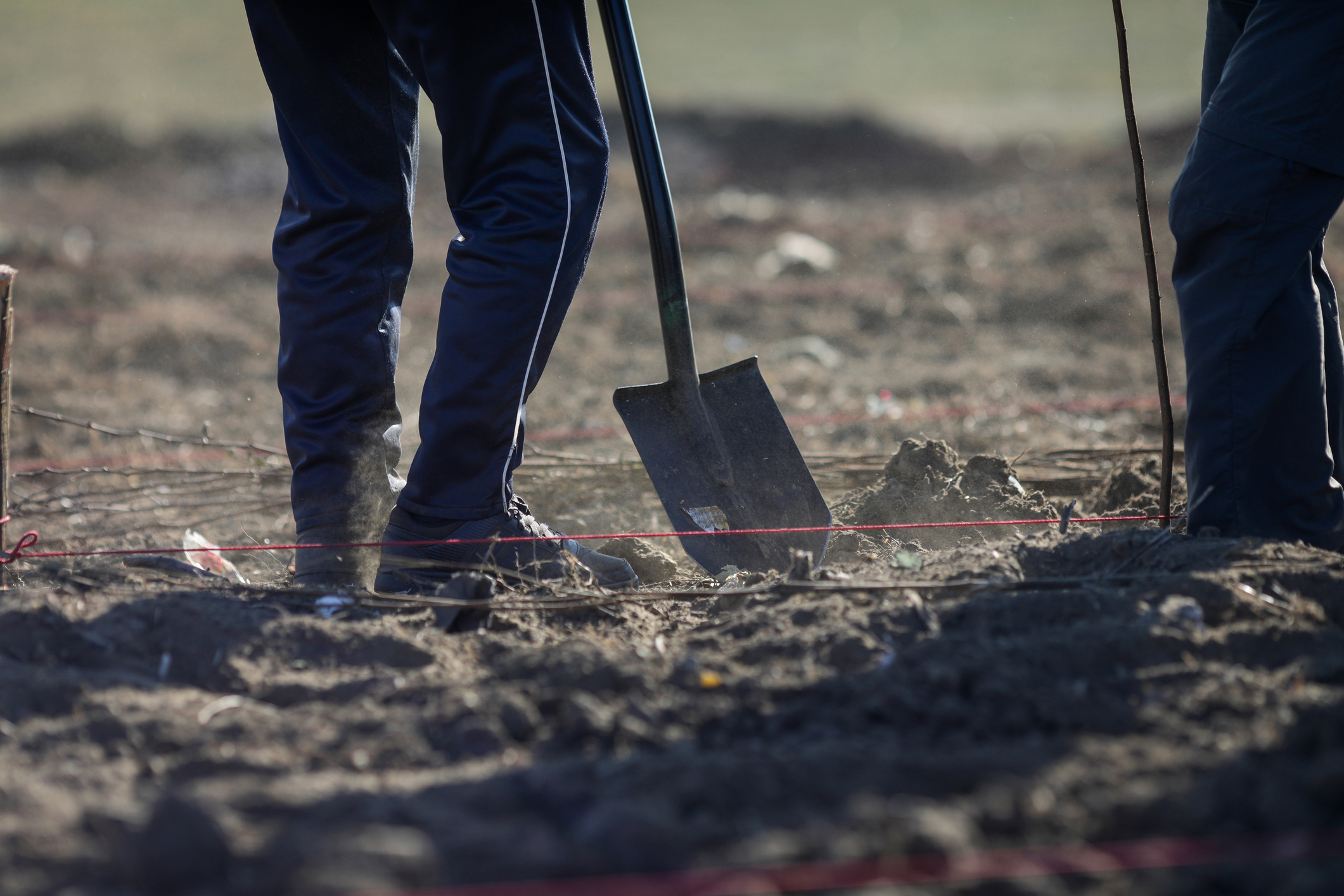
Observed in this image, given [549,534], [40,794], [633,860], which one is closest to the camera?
[633,860]

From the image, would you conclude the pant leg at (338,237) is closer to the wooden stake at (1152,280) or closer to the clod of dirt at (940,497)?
the clod of dirt at (940,497)

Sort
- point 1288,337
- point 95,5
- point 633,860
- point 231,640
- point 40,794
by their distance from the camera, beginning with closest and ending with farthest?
1. point 633,860
2. point 40,794
3. point 231,640
4. point 1288,337
5. point 95,5

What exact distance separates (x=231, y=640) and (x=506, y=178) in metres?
0.94

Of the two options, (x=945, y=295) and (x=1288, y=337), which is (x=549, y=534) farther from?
(x=945, y=295)

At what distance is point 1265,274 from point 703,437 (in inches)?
44.1

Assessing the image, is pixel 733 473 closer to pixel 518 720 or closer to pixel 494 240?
pixel 494 240

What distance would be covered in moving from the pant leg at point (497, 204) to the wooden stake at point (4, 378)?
783 millimetres

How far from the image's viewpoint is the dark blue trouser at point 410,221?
1928 millimetres

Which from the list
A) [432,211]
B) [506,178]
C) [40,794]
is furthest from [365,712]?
[432,211]

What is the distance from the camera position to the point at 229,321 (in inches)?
238

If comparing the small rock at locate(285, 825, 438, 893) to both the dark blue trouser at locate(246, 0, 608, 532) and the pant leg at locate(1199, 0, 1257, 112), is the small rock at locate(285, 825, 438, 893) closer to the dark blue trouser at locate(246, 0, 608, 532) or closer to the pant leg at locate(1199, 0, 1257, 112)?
the dark blue trouser at locate(246, 0, 608, 532)

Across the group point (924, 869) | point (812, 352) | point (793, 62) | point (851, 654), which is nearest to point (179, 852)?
point (924, 869)

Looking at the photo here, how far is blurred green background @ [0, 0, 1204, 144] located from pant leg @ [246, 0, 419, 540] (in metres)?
13.3

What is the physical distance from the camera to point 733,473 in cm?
234
